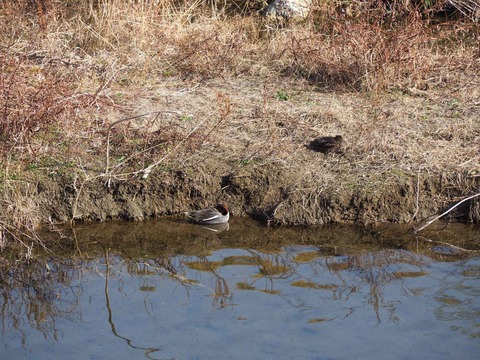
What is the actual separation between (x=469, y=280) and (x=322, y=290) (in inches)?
55.6

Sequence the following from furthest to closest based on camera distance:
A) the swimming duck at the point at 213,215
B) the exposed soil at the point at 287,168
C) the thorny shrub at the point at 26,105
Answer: the thorny shrub at the point at 26,105 < the exposed soil at the point at 287,168 < the swimming duck at the point at 213,215

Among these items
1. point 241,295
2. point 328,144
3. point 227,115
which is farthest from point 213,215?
point 227,115

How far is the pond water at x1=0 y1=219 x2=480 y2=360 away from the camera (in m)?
6.71

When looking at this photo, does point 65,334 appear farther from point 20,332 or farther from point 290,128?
point 290,128

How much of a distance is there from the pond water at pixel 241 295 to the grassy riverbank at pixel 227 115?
0.43m

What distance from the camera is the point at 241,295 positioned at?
7.62m

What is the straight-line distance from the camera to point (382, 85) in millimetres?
11133

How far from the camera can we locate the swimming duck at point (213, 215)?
905 centimetres

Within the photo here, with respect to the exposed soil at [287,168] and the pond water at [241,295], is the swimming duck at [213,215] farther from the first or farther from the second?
the exposed soil at [287,168]

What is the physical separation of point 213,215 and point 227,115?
1914 mm

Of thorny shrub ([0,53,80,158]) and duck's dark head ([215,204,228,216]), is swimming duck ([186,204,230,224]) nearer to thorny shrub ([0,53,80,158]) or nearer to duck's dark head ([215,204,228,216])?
duck's dark head ([215,204,228,216])

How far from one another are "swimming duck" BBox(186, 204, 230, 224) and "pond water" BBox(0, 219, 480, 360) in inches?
4.8

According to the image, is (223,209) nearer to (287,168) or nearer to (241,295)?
(287,168)

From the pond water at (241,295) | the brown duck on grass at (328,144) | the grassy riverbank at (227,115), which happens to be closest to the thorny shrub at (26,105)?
the grassy riverbank at (227,115)
